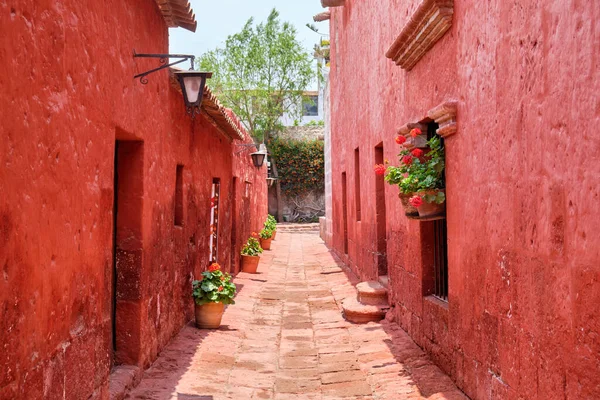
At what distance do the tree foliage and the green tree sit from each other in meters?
1.06

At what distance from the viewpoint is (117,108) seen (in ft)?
15.8

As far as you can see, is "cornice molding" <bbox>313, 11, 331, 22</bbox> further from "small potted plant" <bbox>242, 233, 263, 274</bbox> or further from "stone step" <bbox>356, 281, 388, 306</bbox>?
Result: "stone step" <bbox>356, 281, 388, 306</bbox>

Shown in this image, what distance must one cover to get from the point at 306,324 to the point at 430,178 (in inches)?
142

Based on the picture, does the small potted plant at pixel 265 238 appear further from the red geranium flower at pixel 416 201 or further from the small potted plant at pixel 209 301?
the red geranium flower at pixel 416 201

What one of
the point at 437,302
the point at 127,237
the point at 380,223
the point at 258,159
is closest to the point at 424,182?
the point at 437,302

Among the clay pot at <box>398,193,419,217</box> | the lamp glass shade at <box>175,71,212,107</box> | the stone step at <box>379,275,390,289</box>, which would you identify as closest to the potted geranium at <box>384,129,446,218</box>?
the clay pot at <box>398,193,419,217</box>

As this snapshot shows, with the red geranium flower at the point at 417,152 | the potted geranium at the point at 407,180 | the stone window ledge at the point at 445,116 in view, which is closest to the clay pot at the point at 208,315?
the potted geranium at the point at 407,180

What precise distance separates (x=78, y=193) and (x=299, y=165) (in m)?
27.0

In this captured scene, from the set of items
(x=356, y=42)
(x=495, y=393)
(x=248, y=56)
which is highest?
(x=248, y=56)

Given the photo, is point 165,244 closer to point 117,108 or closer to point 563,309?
point 117,108

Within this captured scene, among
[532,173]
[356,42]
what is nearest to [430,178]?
[532,173]

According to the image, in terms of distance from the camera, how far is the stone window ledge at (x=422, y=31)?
5223 millimetres

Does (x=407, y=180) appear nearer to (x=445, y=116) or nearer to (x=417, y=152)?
(x=417, y=152)

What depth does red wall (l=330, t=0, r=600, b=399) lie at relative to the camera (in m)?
2.93
